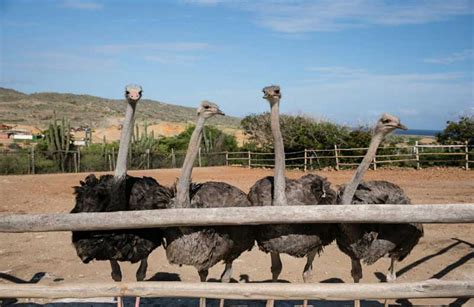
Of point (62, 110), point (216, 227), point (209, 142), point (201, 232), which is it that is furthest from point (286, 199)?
point (62, 110)

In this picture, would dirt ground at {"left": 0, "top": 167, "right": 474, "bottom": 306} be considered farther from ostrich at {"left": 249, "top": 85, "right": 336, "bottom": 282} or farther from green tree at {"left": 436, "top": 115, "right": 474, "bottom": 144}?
green tree at {"left": 436, "top": 115, "right": 474, "bottom": 144}

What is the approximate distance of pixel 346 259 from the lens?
21.0 feet

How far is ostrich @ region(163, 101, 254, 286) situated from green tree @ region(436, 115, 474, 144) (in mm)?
19117

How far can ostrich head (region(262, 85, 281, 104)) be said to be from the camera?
4070mm

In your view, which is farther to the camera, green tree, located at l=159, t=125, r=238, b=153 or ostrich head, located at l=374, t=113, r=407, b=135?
green tree, located at l=159, t=125, r=238, b=153

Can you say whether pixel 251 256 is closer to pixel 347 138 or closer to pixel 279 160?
pixel 279 160

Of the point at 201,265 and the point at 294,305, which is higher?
the point at 201,265

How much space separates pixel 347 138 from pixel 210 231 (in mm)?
19821

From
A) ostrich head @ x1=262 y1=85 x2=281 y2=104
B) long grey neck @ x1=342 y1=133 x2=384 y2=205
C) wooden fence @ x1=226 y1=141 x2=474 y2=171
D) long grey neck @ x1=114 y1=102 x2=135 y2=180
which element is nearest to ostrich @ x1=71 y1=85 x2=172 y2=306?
long grey neck @ x1=114 y1=102 x2=135 y2=180


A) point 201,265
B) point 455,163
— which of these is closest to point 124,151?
point 201,265

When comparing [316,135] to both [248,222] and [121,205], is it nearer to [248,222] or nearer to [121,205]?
[121,205]

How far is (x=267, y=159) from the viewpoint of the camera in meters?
23.6

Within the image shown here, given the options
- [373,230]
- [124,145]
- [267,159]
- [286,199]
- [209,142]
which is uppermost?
[209,142]

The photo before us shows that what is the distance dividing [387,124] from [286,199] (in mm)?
1099
